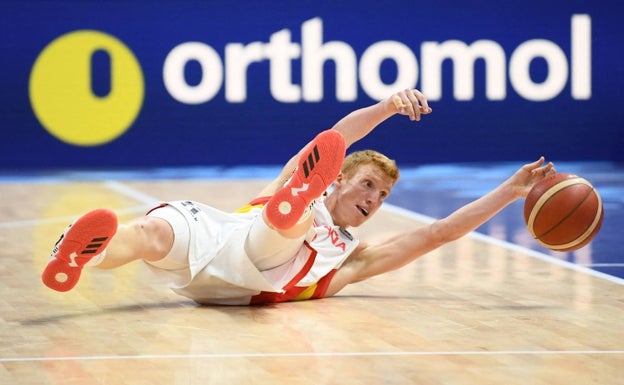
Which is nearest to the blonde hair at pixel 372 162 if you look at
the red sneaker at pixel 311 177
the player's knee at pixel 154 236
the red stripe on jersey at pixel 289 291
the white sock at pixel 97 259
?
the red stripe on jersey at pixel 289 291

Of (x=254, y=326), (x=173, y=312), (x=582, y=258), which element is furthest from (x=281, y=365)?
(x=582, y=258)

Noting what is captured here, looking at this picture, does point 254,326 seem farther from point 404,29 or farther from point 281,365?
point 404,29

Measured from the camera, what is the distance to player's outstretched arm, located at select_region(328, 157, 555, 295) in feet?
18.3

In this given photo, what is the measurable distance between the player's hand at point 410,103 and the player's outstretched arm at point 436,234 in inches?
20.9

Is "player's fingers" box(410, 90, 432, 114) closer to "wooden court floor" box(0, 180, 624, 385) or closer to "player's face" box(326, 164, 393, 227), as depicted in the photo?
"player's face" box(326, 164, 393, 227)

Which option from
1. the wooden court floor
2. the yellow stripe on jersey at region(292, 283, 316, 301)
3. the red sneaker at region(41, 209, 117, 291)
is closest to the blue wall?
the wooden court floor

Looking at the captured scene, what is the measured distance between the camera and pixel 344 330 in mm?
4996

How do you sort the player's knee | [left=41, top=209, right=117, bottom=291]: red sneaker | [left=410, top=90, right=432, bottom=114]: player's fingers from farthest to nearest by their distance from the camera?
[left=410, top=90, right=432, bottom=114]: player's fingers → the player's knee → [left=41, top=209, right=117, bottom=291]: red sneaker

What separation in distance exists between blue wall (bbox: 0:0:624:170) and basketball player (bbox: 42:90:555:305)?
802cm

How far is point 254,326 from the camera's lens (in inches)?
200

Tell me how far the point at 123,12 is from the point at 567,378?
10.7 m

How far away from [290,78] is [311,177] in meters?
9.27

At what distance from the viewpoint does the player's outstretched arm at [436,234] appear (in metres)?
5.58

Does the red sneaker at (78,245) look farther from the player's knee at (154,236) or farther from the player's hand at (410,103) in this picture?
the player's hand at (410,103)
